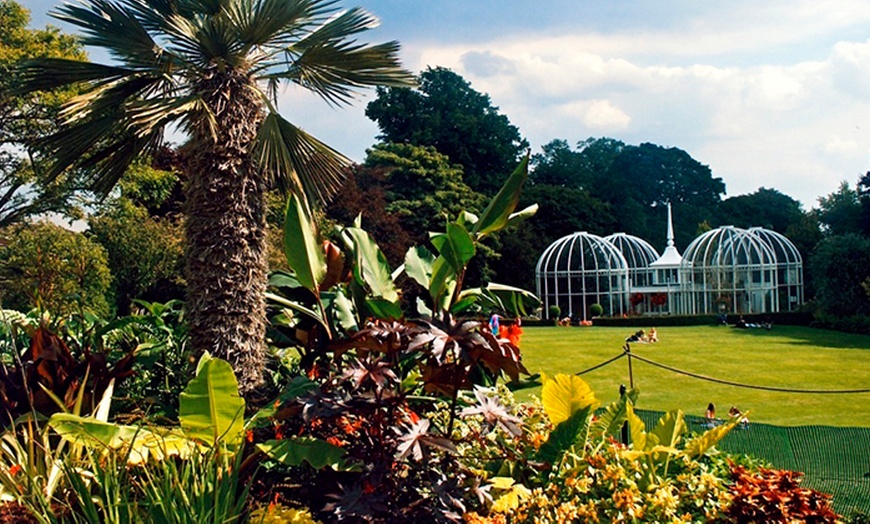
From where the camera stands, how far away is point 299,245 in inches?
201

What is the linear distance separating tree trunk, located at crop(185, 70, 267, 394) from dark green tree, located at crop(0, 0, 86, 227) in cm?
1464

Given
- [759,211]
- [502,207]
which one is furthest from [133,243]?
[759,211]

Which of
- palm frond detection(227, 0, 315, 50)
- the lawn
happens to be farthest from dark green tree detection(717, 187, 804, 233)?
palm frond detection(227, 0, 315, 50)

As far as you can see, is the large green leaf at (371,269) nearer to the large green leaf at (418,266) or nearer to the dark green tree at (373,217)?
the large green leaf at (418,266)

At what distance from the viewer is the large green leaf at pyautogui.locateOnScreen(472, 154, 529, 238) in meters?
5.25

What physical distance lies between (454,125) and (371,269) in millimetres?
37650

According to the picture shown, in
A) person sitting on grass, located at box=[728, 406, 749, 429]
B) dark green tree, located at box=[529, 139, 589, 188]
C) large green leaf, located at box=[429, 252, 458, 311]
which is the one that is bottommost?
person sitting on grass, located at box=[728, 406, 749, 429]

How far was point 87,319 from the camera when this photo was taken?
718cm

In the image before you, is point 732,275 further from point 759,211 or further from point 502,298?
point 502,298

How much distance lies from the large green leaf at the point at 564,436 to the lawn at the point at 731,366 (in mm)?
7589

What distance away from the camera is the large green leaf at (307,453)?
3838mm

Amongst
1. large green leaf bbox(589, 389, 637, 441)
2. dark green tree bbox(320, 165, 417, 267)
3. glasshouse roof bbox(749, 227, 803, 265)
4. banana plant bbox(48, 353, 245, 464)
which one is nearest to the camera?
banana plant bbox(48, 353, 245, 464)

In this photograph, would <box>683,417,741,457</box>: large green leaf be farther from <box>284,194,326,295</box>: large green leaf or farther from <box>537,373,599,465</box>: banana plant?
<box>284,194,326,295</box>: large green leaf

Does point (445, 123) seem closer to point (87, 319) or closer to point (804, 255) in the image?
point (804, 255)
